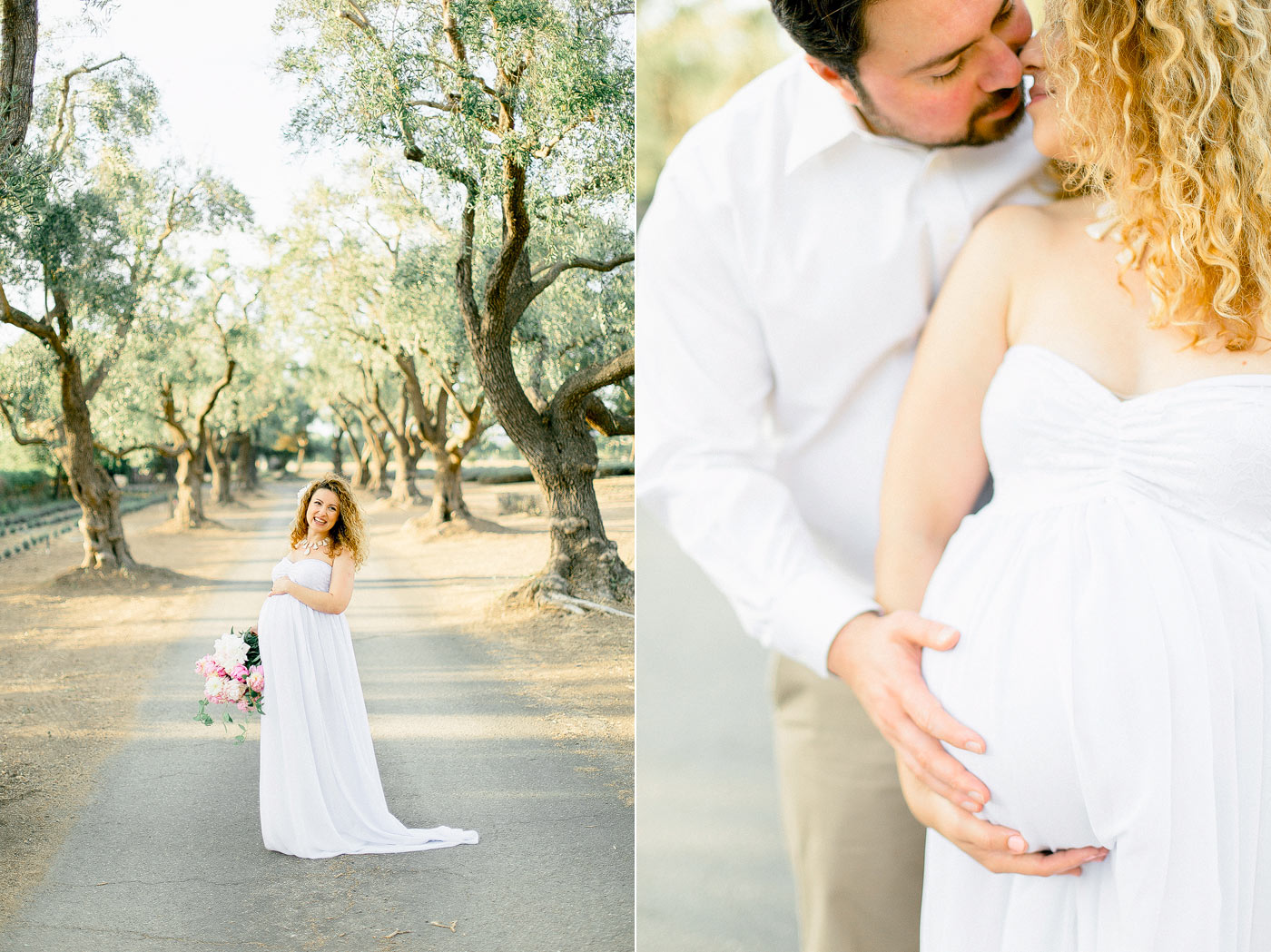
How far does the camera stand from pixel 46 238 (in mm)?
2656

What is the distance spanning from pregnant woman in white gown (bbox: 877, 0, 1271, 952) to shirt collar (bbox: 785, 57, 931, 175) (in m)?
0.26

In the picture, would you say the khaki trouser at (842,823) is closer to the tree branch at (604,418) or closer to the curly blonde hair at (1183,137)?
the curly blonde hair at (1183,137)

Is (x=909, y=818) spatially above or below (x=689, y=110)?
below

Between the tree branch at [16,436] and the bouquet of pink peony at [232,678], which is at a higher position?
the tree branch at [16,436]

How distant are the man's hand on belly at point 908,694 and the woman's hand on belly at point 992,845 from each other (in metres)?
0.02

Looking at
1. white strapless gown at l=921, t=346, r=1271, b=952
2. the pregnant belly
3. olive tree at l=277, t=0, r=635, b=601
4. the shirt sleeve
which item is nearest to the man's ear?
the shirt sleeve

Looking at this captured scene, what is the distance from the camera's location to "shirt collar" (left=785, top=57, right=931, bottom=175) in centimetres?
160

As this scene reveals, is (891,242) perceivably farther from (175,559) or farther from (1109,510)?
(175,559)

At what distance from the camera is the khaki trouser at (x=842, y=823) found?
1680mm

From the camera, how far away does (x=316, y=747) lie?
2689 millimetres

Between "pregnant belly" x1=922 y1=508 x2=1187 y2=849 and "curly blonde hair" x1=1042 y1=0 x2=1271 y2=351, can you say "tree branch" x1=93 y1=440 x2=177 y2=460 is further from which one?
"curly blonde hair" x1=1042 y1=0 x2=1271 y2=351

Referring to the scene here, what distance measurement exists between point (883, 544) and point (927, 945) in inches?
26.8

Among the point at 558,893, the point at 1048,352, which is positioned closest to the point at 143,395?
the point at 558,893

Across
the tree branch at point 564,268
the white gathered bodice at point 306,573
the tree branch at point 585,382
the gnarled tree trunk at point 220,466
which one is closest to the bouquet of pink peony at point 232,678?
the white gathered bodice at point 306,573
